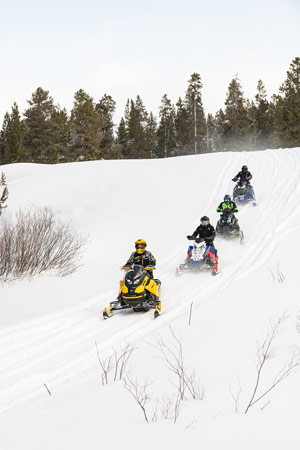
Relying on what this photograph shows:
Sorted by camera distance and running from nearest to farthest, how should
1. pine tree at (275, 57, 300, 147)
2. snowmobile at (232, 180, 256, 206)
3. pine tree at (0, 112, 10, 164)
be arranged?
snowmobile at (232, 180, 256, 206), pine tree at (275, 57, 300, 147), pine tree at (0, 112, 10, 164)

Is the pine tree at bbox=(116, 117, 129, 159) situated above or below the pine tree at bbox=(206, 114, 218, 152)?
below

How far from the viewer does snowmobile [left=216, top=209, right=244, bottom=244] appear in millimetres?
13719

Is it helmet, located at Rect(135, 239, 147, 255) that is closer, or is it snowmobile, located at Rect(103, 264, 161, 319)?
snowmobile, located at Rect(103, 264, 161, 319)

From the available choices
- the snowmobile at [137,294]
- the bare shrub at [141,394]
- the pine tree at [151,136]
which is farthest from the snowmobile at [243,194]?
the pine tree at [151,136]

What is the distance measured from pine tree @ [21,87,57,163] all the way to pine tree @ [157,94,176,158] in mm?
19761

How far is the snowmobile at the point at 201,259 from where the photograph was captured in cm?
1104

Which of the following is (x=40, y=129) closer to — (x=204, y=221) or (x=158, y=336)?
(x=204, y=221)

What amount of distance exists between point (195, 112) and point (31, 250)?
45170 mm

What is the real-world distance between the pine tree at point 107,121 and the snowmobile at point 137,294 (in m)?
40.3

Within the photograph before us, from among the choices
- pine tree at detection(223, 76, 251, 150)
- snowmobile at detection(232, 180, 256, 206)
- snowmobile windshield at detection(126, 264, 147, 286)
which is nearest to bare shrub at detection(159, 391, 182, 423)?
snowmobile windshield at detection(126, 264, 147, 286)

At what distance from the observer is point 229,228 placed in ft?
45.6

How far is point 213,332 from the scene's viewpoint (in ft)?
20.5

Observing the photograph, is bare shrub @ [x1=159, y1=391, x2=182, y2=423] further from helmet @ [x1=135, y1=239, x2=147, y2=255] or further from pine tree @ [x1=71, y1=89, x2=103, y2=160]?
pine tree @ [x1=71, y1=89, x2=103, y2=160]

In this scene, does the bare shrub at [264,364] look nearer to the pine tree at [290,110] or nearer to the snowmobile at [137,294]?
the snowmobile at [137,294]
